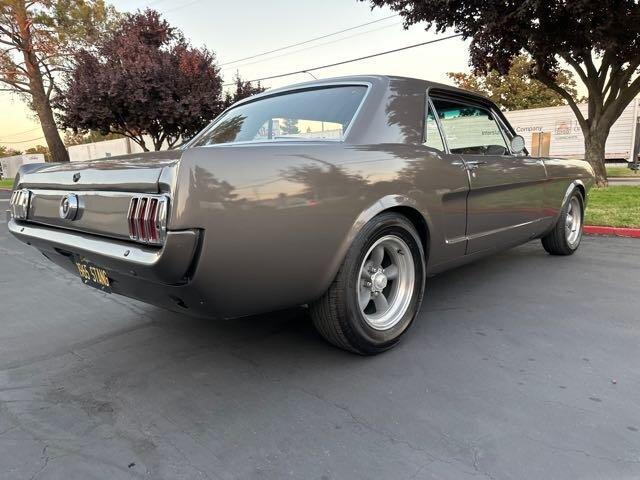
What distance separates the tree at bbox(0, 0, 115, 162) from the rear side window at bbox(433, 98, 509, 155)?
2169cm

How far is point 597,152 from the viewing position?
11938 mm

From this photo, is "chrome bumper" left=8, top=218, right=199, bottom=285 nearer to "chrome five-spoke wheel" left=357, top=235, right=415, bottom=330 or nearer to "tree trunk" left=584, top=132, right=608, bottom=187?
"chrome five-spoke wheel" left=357, top=235, right=415, bottom=330

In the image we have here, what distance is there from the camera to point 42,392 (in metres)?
2.34

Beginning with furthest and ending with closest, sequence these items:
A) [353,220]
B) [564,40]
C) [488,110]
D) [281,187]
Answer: [564,40]
[488,110]
[353,220]
[281,187]

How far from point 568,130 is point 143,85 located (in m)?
20.2

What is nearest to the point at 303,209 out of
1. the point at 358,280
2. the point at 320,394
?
the point at 358,280

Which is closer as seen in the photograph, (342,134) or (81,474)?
(81,474)

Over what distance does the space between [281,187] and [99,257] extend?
925mm

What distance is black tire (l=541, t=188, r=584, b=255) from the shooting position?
4.64m

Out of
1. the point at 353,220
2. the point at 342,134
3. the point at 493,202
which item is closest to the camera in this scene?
the point at 353,220

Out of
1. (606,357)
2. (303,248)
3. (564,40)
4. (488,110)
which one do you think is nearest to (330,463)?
(303,248)

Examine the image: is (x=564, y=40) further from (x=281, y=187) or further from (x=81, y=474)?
(x=81, y=474)

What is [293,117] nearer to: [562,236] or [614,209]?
[562,236]

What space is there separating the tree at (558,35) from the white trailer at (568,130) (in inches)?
386
